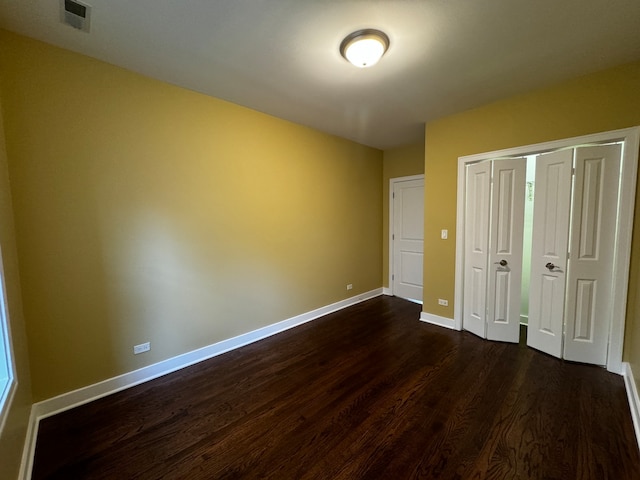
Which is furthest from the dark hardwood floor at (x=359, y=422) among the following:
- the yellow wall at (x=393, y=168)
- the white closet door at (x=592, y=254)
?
the yellow wall at (x=393, y=168)

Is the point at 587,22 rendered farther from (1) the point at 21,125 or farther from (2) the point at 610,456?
(1) the point at 21,125

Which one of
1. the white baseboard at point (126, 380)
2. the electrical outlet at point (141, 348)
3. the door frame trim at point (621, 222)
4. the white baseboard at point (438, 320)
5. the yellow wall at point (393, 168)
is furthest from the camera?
the yellow wall at point (393, 168)

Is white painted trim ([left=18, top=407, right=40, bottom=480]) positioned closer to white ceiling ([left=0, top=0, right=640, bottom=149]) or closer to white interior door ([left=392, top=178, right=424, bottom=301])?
white ceiling ([left=0, top=0, right=640, bottom=149])

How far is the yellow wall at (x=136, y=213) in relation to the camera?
1.87 meters

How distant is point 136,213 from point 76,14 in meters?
1.35

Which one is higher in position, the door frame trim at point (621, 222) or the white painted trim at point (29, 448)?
the door frame trim at point (621, 222)

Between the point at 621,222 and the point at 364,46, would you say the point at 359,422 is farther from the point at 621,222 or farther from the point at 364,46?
the point at 621,222

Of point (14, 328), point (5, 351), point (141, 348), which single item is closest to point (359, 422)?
point (141, 348)

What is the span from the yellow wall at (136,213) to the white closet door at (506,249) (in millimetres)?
2347

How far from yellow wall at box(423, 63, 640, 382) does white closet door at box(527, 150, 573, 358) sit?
32cm

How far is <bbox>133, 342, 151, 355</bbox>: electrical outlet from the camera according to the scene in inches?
91.0

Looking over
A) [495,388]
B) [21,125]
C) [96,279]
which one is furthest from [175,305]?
[495,388]

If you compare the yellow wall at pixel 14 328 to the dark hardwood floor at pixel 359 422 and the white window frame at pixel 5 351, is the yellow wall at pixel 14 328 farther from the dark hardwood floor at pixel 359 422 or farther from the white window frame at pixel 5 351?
the dark hardwood floor at pixel 359 422

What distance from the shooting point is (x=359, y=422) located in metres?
1.84
